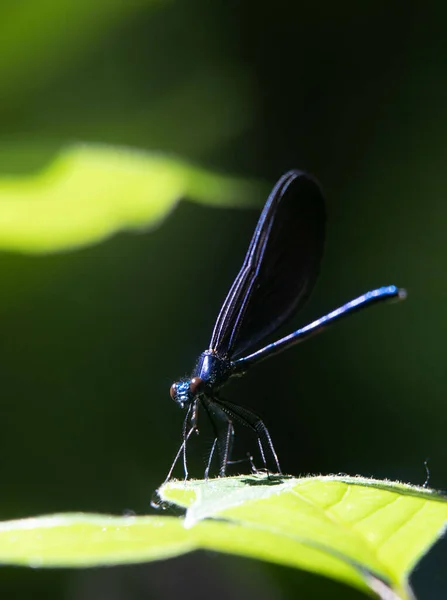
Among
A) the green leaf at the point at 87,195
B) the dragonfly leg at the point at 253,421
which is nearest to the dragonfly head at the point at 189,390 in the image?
the dragonfly leg at the point at 253,421

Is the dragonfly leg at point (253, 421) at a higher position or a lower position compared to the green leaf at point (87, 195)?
lower

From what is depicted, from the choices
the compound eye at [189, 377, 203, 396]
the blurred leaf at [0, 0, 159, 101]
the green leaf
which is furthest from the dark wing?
the blurred leaf at [0, 0, 159, 101]

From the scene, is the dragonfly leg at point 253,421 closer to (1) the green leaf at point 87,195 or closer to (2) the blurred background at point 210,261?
(2) the blurred background at point 210,261

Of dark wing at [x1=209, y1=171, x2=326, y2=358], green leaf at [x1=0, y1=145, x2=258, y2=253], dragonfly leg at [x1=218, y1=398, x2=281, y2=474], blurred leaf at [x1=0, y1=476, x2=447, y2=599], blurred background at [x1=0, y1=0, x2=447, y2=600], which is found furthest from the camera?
blurred background at [x1=0, y1=0, x2=447, y2=600]

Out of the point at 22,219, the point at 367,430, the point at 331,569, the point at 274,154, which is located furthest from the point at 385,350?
the point at 331,569

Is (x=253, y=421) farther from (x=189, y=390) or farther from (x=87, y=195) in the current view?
(x=87, y=195)

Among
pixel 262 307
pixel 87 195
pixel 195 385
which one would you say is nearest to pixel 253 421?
pixel 195 385

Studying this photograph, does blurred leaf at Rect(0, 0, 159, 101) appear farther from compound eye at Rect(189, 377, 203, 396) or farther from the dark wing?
compound eye at Rect(189, 377, 203, 396)

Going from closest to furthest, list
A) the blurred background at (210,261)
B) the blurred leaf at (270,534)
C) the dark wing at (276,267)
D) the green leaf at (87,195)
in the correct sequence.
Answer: the blurred leaf at (270,534), the green leaf at (87,195), the dark wing at (276,267), the blurred background at (210,261)
